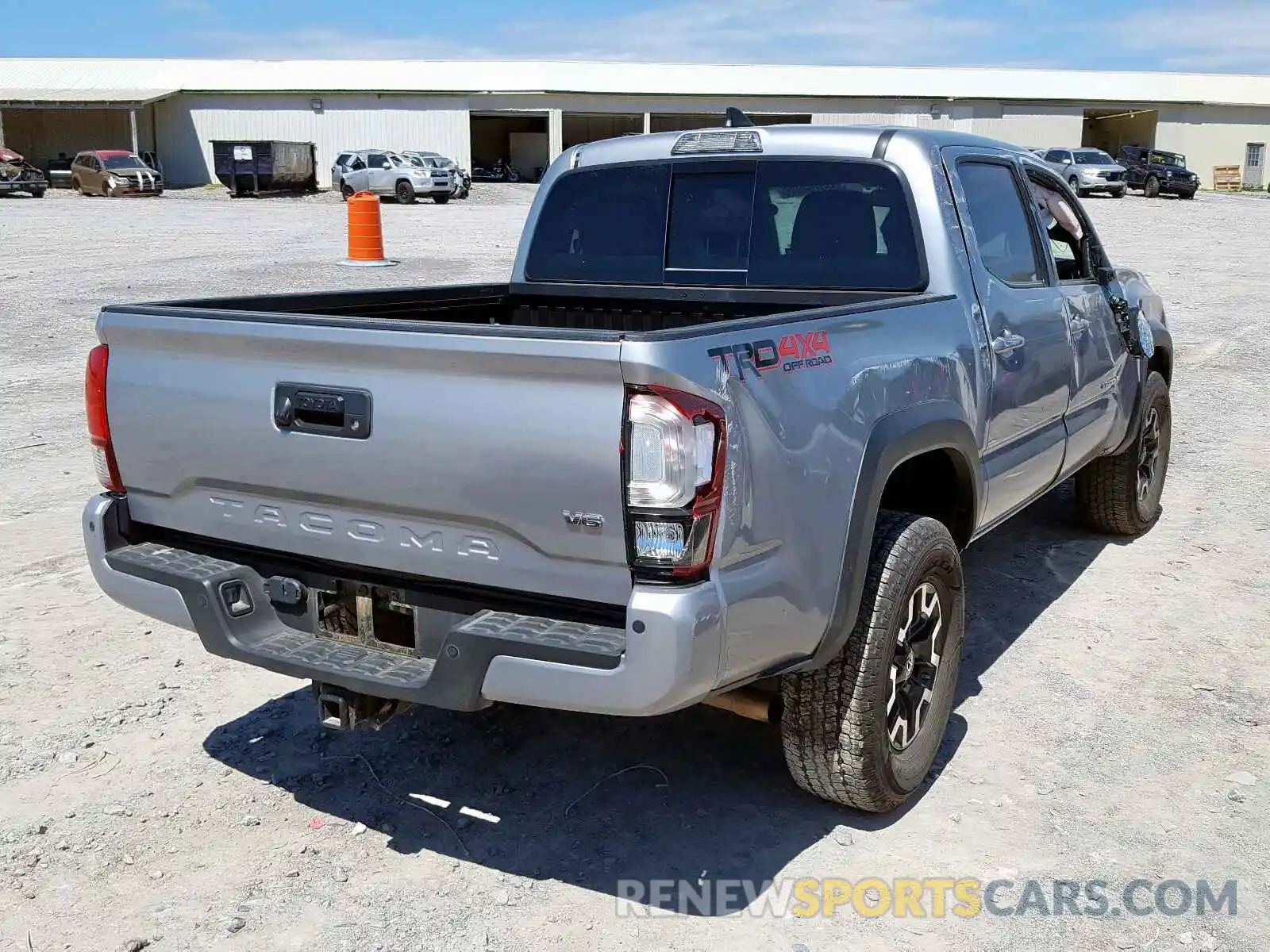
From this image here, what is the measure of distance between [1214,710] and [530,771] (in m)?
2.46

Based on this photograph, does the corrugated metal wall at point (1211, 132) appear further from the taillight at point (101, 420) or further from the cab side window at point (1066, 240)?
the taillight at point (101, 420)

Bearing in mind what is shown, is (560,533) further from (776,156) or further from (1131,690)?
(1131,690)

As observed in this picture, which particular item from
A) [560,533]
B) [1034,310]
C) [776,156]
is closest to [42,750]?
[560,533]

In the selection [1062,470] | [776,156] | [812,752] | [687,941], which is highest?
[776,156]

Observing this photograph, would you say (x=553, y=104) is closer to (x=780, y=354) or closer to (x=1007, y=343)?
(x=1007, y=343)

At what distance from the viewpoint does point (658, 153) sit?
16.0 feet

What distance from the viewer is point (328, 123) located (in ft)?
166

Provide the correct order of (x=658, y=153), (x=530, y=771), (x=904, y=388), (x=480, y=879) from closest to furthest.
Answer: (x=480, y=879)
(x=904, y=388)
(x=530, y=771)
(x=658, y=153)

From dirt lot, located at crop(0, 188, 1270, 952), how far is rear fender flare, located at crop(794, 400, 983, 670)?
2.29 feet

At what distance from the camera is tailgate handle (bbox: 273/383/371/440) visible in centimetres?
310

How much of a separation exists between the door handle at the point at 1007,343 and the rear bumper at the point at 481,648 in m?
1.94

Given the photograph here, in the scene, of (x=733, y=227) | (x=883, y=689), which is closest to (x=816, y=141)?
(x=733, y=227)

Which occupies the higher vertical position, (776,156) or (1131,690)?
(776,156)

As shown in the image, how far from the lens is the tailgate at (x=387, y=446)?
2.84 metres
